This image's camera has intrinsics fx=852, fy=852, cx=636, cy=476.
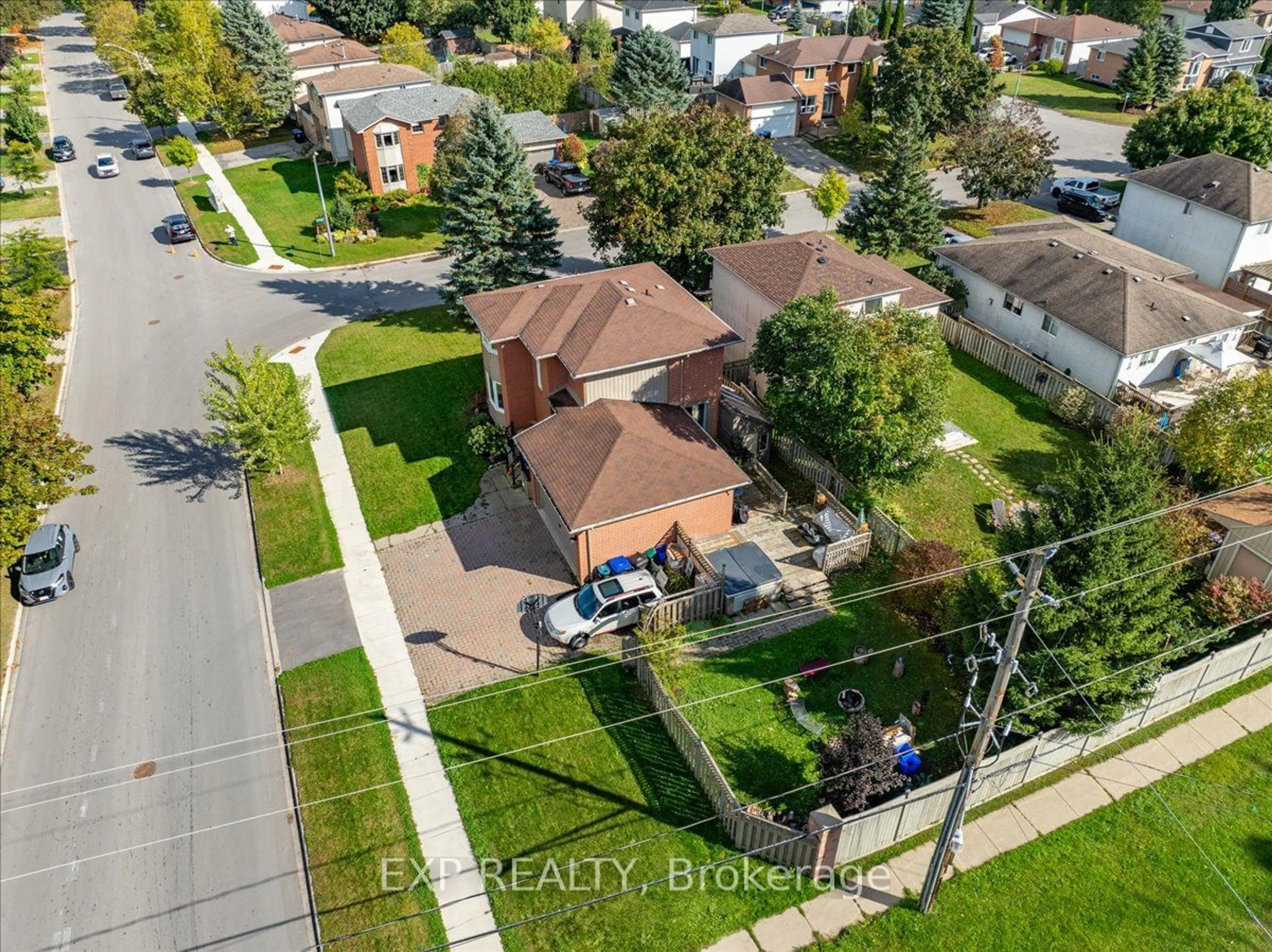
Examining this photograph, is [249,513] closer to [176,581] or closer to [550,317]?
[176,581]

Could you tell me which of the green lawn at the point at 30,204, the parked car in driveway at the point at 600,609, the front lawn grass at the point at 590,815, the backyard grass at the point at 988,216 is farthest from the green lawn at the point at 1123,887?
the green lawn at the point at 30,204

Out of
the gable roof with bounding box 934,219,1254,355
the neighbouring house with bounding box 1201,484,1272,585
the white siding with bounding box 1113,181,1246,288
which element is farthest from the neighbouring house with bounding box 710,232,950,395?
the white siding with bounding box 1113,181,1246,288

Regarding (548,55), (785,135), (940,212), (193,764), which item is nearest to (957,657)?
(193,764)

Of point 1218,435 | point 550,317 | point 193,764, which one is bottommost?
point 193,764

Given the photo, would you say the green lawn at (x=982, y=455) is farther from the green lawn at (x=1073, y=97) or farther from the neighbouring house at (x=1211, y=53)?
the neighbouring house at (x=1211, y=53)

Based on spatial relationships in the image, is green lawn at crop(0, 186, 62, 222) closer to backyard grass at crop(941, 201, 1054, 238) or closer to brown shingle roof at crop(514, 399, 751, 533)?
brown shingle roof at crop(514, 399, 751, 533)

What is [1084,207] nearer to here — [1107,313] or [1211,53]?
[1107,313]
